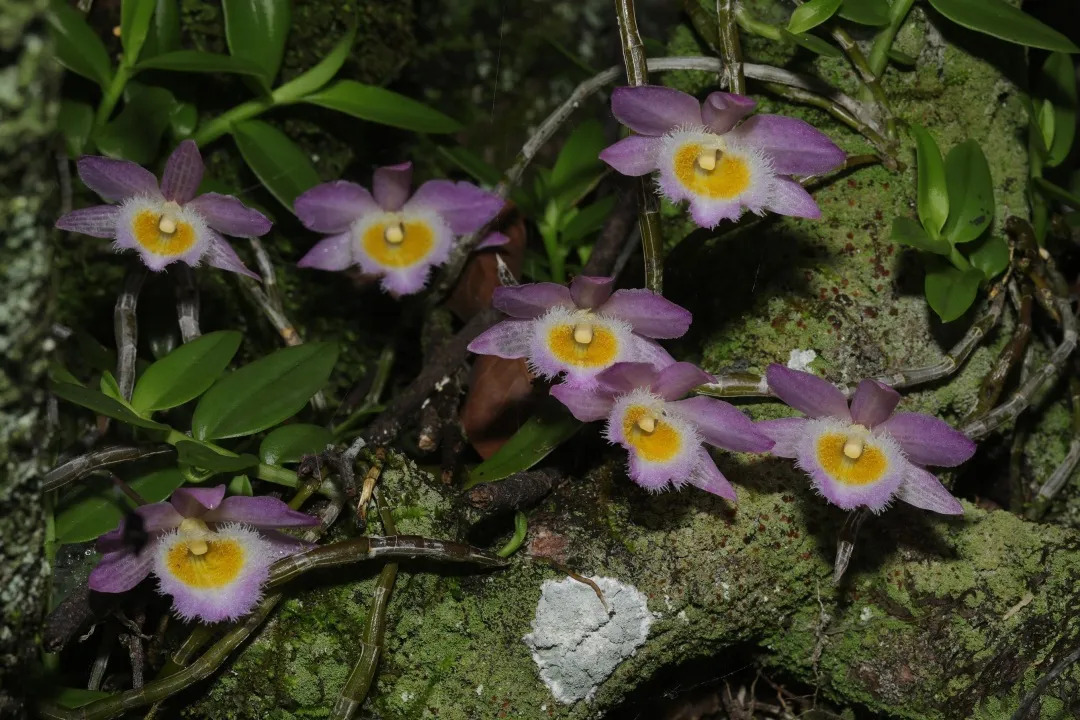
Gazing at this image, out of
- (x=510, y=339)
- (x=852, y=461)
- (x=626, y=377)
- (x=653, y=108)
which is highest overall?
(x=653, y=108)

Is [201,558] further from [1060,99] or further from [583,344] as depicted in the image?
[1060,99]

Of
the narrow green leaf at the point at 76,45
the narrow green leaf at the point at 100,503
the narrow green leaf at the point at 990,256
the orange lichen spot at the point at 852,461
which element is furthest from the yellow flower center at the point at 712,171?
the narrow green leaf at the point at 76,45

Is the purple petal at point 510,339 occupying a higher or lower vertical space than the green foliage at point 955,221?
lower

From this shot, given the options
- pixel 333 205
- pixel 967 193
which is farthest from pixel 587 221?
pixel 967 193

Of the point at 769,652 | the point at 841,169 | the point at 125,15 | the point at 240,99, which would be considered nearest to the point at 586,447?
the point at 769,652

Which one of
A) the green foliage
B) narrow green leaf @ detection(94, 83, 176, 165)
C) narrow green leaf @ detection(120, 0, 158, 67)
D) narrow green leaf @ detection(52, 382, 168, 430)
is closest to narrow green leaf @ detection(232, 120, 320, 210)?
narrow green leaf @ detection(94, 83, 176, 165)

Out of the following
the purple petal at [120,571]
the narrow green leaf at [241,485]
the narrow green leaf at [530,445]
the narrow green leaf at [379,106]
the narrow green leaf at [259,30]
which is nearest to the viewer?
the purple petal at [120,571]

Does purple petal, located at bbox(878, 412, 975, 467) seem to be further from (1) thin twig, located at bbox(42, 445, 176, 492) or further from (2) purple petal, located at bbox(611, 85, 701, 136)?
(1) thin twig, located at bbox(42, 445, 176, 492)

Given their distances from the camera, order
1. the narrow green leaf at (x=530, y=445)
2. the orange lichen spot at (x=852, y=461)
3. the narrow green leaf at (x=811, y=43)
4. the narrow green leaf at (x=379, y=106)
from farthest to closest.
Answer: the narrow green leaf at (x=379, y=106)
the narrow green leaf at (x=811, y=43)
the narrow green leaf at (x=530, y=445)
the orange lichen spot at (x=852, y=461)

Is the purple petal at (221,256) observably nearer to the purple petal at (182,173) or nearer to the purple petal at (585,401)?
the purple petal at (182,173)
